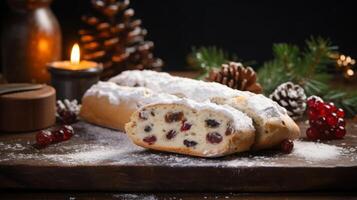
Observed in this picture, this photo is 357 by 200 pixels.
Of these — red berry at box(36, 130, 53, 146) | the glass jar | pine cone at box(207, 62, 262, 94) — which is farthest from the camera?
the glass jar

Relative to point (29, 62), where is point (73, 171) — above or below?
below

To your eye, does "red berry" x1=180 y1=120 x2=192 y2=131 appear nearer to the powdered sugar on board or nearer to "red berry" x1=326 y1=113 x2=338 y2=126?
the powdered sugar on board

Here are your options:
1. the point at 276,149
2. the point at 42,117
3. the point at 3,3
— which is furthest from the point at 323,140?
the point at 3,3

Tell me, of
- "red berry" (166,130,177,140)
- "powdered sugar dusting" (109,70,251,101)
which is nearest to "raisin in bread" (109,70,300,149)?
"powdered sugar dusting" (109,70,251,101)

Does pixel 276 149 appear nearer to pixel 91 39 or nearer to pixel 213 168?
pixel 213 168

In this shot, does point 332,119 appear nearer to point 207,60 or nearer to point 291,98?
point 291,98

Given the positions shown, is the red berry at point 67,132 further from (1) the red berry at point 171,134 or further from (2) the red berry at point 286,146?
(2) the red berry at point 286,146
